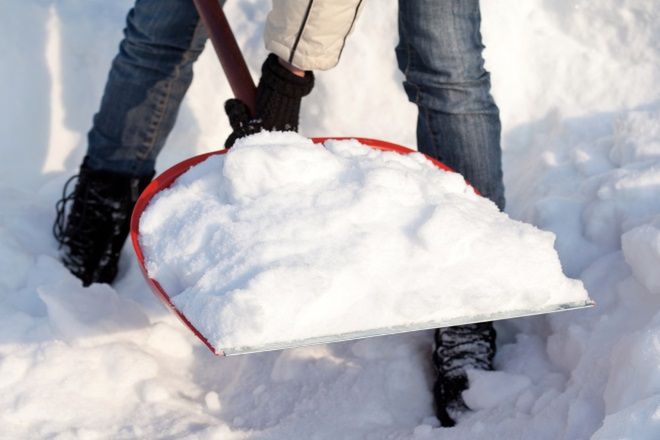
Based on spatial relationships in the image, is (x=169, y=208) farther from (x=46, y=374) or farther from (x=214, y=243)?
(x=46, y=374)

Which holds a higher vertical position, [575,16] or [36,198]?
[575,16]

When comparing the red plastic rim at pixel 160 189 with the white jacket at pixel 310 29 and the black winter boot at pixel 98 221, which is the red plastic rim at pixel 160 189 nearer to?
the white jacket at pixel 310 29

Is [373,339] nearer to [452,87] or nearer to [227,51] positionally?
[452,87]

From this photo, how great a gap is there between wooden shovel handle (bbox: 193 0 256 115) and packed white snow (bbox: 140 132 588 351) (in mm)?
246

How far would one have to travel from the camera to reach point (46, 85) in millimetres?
2213

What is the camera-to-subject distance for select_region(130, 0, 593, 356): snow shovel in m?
1.03

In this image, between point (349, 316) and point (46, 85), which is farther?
point (46, 85)

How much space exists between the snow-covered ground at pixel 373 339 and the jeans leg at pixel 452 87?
26 centimetres

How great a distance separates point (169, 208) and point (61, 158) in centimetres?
102

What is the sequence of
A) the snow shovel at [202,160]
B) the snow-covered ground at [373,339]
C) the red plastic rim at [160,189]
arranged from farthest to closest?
1. the snow-covered ground at [373,339]
2. the red plastic rim at [160,189]
3. the snow shovel at [202,160]

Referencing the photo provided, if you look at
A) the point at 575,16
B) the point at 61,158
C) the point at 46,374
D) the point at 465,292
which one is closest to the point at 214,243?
the point at 465,292

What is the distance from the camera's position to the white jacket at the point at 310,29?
1.28 metres

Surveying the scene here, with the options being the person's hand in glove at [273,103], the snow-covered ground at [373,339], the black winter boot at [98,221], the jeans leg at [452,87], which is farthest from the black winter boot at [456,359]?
the black winter boot at [98,221]

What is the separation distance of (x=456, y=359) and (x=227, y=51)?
68cm
